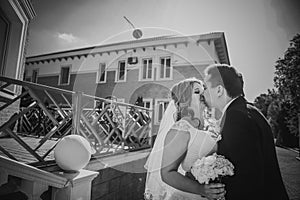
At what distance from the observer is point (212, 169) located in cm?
114

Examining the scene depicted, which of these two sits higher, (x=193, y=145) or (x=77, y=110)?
(x=77, y=110)

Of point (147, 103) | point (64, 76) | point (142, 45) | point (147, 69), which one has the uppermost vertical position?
point (142, 45)

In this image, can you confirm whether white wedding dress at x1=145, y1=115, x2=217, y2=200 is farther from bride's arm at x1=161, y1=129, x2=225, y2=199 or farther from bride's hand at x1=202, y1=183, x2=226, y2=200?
bride's hand at x1=202, y1=183, x2=226, y2=200

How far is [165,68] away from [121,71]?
2.13m

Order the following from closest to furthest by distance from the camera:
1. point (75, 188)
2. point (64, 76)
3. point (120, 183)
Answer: point (75, 188)
point (120, 183)
point (64, 76)

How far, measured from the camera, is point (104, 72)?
30.1 ft

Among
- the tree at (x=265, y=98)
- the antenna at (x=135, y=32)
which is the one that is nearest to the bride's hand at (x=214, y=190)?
the antenna at (x=135, y=32)

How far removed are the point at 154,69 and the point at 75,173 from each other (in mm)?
6930

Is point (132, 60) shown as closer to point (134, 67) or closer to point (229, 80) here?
point (134, 67)

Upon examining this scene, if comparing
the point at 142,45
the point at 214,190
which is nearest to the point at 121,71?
the point at 142,45

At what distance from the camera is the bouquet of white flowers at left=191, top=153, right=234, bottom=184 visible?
113cm

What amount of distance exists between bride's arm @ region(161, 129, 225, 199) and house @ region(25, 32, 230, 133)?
568 cm

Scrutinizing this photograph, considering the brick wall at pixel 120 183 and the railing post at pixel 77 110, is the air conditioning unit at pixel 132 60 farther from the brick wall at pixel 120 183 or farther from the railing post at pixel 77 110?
the railing post at pixel 77 110

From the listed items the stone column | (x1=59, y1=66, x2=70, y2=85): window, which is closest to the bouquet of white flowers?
the stone column
